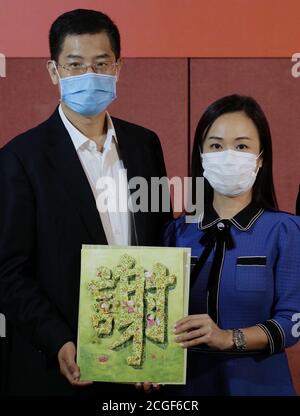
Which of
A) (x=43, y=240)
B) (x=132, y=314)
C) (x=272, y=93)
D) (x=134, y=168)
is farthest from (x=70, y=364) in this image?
(x=272, y=93)

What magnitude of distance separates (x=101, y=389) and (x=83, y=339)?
0.21 metres

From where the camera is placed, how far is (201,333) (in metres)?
1.68

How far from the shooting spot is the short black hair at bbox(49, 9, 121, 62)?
5.91 feet

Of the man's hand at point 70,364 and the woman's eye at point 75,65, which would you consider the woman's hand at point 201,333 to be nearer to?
the man's hand at point 70,364

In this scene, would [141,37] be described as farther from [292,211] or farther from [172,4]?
[292,211]

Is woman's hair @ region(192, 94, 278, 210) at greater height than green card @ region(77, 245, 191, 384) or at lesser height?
greater

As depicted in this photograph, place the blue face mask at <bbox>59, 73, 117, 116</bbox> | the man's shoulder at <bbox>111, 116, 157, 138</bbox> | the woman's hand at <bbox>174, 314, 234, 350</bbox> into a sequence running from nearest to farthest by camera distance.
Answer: the woman's hand at <bbox>174, 314, 234, 350</bbox> < the blue face mask at <bbox>59, 73, 117, 116</bbox> < the man's shoulder at <bbox>111, 116, 157, 138</bbox>

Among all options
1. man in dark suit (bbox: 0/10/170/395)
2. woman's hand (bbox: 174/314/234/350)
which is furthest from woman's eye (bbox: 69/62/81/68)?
woman's hand (bbox: 174/314/234/350)

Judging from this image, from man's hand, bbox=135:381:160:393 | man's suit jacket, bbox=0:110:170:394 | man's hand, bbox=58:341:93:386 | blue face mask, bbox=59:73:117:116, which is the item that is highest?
blue face mask, bbox=59:73:117:116

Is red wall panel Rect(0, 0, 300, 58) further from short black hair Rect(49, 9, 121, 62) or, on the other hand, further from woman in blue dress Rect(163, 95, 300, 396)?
woman in blue dress Rect(163, 95, 300, 396)

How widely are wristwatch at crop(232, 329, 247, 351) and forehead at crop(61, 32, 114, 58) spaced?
2.71 ft

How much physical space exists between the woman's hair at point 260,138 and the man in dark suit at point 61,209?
0.18 m

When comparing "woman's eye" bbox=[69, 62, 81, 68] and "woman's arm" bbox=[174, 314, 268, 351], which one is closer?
"woman's arm" bbox=[174, 314, 268, 351]

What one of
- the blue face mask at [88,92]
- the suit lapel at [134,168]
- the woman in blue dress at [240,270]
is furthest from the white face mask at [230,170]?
the blue face mask at [88,92]
